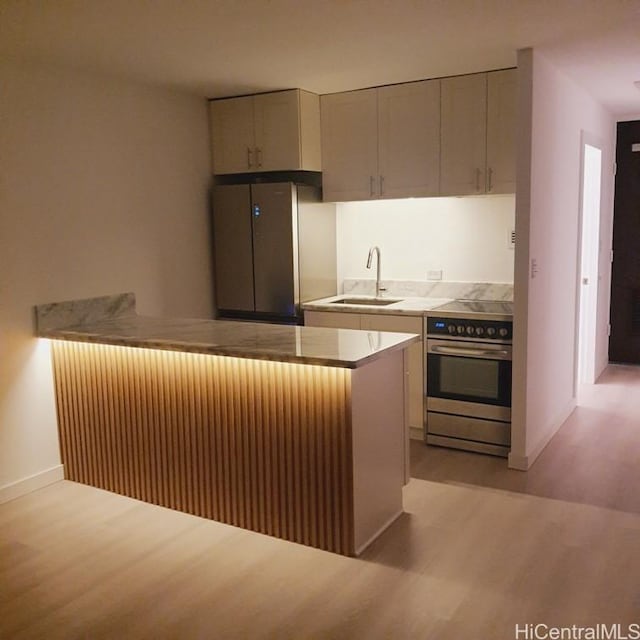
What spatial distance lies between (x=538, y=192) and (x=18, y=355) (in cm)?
312

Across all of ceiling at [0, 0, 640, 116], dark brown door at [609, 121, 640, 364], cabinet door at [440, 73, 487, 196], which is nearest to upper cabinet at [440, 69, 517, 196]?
cabinet door at [440, 73, 487, 196]

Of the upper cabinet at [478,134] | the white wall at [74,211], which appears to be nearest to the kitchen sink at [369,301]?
the upper cabinet at [478,134]

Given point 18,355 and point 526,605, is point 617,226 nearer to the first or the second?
point 526,605

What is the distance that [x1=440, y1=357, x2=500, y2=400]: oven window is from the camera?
4.07 meters

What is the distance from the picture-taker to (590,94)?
4.99 m

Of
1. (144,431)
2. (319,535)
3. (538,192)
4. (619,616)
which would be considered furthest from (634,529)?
(144,431)

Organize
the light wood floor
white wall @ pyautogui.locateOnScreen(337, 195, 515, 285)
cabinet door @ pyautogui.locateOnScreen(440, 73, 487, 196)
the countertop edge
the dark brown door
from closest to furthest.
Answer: the light wood floor, the countertop edge, cabinet door @ pyautogui.locateOnScreen(440, 73, 487, 196), white wall @ pyautogui.locateOnScreen(337, 195, 515, 285), the dark brown door

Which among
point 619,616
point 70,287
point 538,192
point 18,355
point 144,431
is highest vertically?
point 538,192

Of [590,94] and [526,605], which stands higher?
[590,94]

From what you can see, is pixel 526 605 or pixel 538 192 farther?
pixel 538 192

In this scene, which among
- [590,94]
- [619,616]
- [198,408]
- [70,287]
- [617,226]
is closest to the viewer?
[619,616]

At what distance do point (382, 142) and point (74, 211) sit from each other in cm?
207

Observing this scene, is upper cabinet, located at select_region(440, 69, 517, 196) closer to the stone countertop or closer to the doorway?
the stone countertop

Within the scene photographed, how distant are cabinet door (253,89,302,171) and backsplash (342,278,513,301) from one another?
1.09m
